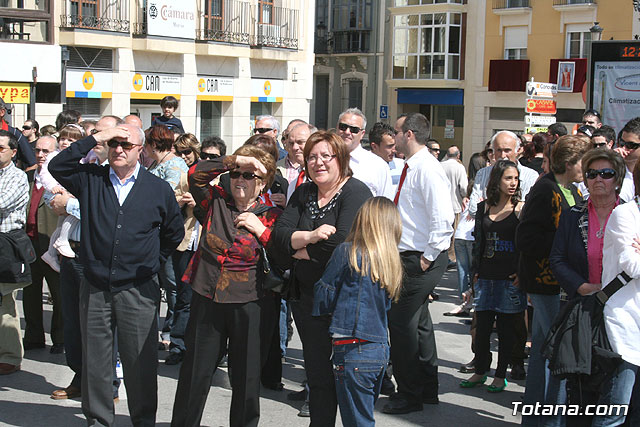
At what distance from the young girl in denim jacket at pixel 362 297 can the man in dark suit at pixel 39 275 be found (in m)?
3.91

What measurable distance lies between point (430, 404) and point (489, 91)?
3244 cm

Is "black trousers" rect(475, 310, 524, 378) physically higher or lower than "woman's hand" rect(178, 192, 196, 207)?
lower

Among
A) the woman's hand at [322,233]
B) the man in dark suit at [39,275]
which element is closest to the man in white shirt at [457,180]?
the man in dark suit at [39,275]

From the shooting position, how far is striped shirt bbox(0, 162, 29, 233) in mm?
6500

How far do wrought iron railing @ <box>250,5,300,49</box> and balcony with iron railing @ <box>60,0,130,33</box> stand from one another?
589 cm

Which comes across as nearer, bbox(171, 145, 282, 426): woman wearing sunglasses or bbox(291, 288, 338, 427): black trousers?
bbox(291, 288, 338, 427): black trousers

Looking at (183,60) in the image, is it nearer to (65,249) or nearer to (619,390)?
(65,249)

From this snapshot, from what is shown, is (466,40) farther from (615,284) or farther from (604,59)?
(615,284)

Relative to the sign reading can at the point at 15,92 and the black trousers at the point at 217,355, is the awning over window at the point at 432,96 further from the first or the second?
the black trousers at the point at 217,355

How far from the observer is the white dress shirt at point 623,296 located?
4.73 metres

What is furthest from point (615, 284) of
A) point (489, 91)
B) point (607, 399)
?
point (489, 91)

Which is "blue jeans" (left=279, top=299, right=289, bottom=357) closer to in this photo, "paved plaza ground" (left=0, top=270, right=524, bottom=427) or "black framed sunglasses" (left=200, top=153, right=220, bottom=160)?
"paved plaza ground" (left=0, top=270, right=524, bottom=427)

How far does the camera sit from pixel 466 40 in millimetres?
38500

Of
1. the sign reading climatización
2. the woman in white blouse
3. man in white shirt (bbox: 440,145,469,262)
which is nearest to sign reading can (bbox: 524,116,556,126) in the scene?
the sign reading climatización
